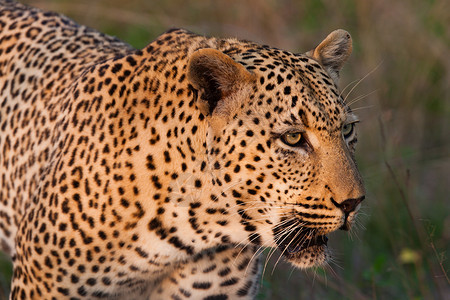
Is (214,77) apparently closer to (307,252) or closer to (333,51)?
(333,51)

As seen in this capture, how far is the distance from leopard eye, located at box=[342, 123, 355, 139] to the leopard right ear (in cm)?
65

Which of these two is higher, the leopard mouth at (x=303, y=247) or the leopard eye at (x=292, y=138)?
the leopard eye at (x=292, y=138)

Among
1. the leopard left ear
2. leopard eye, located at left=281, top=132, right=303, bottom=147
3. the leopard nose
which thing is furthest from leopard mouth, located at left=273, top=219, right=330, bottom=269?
the leopard left ear

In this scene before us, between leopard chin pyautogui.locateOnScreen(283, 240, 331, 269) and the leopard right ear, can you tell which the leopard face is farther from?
leopard chin pyautogui.locateOnScreen(283, 240, 331, 269)

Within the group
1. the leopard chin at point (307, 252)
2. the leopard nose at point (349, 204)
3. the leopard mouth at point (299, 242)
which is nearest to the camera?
the leopard nose at point (349, 204)

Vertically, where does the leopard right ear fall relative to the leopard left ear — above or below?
below

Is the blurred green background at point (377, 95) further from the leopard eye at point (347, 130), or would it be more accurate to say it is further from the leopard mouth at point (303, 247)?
the leopard eye at point (347, 130)

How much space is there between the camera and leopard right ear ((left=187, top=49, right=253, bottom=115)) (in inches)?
168

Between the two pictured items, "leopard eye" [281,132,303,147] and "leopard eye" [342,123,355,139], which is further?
"leopard eye" [342,123,355,139]

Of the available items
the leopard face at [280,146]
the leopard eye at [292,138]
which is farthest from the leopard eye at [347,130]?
the leopard eye at [292,138]

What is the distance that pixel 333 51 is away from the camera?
5.04 meters

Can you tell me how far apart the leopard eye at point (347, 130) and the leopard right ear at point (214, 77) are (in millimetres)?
652

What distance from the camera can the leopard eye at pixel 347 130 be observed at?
4.58 metres

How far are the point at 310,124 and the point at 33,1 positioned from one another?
762 centimetres
